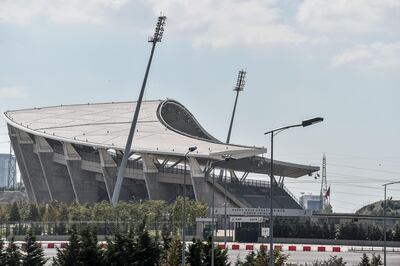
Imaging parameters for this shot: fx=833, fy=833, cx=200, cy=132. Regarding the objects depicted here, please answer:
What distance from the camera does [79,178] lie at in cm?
15300

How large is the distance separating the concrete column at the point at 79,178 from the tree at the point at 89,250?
105370 mm

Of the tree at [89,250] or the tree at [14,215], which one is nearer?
the tree at [89,250]

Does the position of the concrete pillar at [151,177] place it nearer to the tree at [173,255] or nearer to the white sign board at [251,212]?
the white sign board at [251,212]

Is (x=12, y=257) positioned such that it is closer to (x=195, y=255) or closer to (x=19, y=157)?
(x=195, y=255)

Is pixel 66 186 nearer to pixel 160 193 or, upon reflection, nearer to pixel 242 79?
pixel 160 193

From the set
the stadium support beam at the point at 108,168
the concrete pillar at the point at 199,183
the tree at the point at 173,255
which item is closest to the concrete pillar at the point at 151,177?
the stadium support beam at the point at 108,168

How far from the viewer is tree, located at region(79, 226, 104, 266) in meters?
45.0

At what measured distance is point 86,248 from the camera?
4506 cm

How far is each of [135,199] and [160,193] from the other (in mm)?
8922

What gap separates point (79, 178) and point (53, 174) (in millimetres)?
9562

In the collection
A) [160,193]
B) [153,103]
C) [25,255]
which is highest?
[153,103]

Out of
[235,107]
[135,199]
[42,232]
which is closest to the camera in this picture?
[42,232]

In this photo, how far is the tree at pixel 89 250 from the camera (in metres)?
45.0

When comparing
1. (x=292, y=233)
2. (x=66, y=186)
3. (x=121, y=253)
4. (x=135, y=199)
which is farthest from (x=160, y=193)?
(x=121, y=253)
